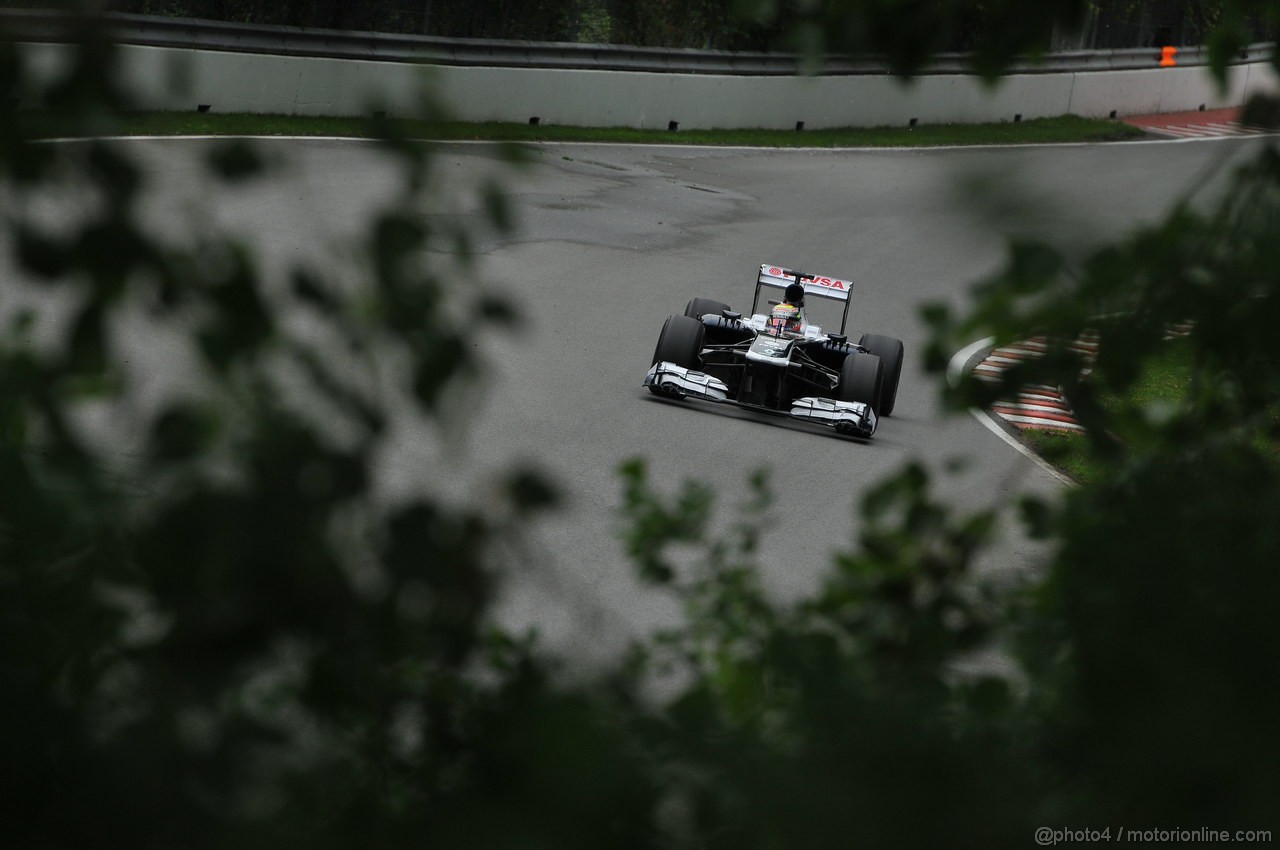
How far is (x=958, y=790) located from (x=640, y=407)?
9.91 meters

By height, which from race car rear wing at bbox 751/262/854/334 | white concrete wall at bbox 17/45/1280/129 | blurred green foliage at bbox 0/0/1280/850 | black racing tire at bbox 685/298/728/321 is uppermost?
white concrete wall at bbox 17/45/1280/129

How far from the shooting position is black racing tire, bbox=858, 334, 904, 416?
486 inches

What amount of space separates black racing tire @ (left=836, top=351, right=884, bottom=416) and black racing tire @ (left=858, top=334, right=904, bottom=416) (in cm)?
54

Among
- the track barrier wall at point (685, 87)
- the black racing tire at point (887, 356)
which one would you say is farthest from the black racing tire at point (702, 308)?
the track barrier wall at point (685, 87)

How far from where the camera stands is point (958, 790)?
138cm

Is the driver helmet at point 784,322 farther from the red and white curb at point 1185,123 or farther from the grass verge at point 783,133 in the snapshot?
the red and white curb at point 1185,123

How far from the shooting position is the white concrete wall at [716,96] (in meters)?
21.0

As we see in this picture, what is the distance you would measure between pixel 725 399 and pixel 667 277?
4.95 meters

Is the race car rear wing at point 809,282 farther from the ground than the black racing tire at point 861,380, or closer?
farther from the ground

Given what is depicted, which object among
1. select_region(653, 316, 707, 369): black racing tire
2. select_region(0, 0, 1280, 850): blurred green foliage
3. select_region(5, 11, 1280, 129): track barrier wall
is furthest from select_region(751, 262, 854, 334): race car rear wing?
select_region(0, 0, 1280, 850): blurred green foliage

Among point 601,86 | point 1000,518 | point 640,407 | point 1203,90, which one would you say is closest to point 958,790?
point 1000,518

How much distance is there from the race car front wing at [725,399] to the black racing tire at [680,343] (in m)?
0.13

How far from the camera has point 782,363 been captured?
11.5 m

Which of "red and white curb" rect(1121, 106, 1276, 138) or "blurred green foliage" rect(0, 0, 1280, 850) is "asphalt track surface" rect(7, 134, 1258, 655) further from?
"red and white curb" rect(1121, 106, 1276, 138)
